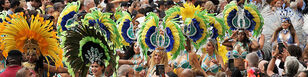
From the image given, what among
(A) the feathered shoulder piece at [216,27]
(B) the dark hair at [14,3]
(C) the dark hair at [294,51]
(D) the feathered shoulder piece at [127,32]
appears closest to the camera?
(C) the dark hair at [294,51]

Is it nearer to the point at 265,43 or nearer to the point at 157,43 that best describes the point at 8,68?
the point at 157,43

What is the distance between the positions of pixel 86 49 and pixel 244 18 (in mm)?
3647

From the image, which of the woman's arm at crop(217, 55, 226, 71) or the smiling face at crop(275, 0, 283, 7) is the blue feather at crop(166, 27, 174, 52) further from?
the smiling face at crop(275, 0, 283, 7)

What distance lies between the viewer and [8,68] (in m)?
9.36

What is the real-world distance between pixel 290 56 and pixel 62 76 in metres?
3.83

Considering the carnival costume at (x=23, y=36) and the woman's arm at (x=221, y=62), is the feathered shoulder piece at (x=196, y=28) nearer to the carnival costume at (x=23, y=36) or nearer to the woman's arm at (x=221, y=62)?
the woman's arm at (x=221, y=62)

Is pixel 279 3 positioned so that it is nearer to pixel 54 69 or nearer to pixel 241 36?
pixel 241 36

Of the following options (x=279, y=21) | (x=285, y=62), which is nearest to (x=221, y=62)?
(x=279, y=21)

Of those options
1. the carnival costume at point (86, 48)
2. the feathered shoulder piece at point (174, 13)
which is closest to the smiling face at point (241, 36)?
the feathered shoulder piece at point (174, 13)

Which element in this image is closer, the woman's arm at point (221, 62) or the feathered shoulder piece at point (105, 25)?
the feathered shoulder piece at point (105, 25)

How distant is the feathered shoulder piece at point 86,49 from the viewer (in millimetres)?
9578

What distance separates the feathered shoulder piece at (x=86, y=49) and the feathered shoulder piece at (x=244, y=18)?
3.17m

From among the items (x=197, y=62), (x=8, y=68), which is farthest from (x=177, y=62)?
(x=8, y=68)

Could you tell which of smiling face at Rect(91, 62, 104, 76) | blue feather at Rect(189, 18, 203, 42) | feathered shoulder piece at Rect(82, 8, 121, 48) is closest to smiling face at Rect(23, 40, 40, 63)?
feathered shoulder piece at Rect(82, 8, 121, 48)
